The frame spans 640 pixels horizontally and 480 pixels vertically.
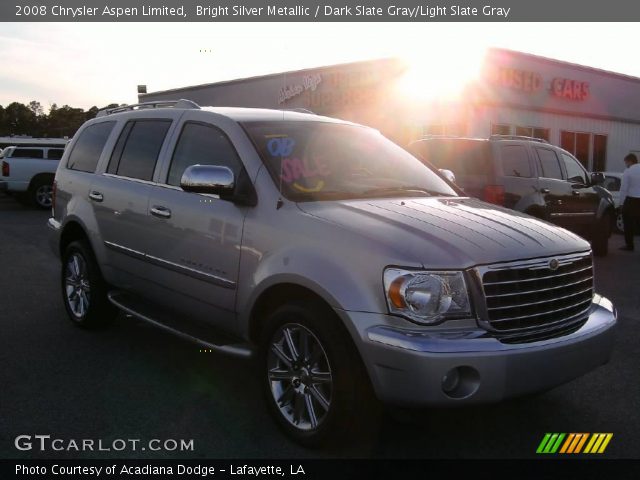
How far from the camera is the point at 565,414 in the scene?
3914 millimetres

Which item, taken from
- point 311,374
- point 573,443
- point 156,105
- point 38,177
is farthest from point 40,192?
point 573,443

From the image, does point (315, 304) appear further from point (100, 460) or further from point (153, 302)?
point (153, 302)

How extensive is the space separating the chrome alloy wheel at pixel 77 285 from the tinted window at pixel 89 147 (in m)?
0.81

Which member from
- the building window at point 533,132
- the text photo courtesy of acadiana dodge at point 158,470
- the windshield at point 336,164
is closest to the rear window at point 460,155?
the windshield at point 336,164

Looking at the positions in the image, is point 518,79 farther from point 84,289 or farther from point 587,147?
point 84,289

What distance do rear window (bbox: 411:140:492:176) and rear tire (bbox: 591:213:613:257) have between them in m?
2.91

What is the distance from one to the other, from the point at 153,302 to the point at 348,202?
5.83ft

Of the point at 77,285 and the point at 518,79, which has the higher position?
the point at 518,79

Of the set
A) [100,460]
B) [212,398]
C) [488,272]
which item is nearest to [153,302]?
[212,398]

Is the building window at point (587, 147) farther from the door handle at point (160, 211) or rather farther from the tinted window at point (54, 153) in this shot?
the door handle at point (160, 211)

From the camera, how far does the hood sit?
10.3 ft

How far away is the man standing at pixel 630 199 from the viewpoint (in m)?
11.6

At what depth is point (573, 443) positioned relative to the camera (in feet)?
11.6

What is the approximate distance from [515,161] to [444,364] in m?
6.86
